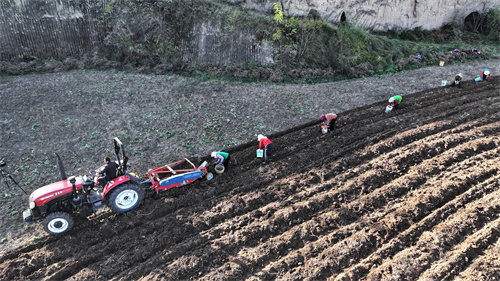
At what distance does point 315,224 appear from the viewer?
5.84m

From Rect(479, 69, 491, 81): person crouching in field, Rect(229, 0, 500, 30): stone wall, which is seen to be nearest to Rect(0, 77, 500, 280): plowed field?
Rect(479, 69, 491, 81): person crouching in field

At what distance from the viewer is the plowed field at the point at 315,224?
5105 millimetres

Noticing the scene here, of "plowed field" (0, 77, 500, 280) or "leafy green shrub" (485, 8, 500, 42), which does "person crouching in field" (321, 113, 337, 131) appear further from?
"leafy green shrub" (485, 8, 500, 42)

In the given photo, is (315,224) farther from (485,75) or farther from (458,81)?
(485,75)

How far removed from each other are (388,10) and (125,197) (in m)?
16.6

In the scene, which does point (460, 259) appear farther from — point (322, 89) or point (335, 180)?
point (322, 89)

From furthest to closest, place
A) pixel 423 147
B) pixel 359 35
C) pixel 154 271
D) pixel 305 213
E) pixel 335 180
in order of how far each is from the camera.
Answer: pixel 359 35 → pixel 423 147 → pixel 335 180 → pixel 305 213 → pixel 154 271

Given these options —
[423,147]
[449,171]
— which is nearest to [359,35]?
[423,147]

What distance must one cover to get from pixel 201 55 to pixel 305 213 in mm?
9734

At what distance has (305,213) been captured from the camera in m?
6.16

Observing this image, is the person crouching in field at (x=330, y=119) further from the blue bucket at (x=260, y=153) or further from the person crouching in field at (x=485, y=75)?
the person crouching in field at (x=485, y=75)

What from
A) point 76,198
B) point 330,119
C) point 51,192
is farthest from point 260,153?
point 51,192

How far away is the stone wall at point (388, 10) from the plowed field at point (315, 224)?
9.35m

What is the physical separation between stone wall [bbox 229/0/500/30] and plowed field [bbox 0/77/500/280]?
9345 mm
